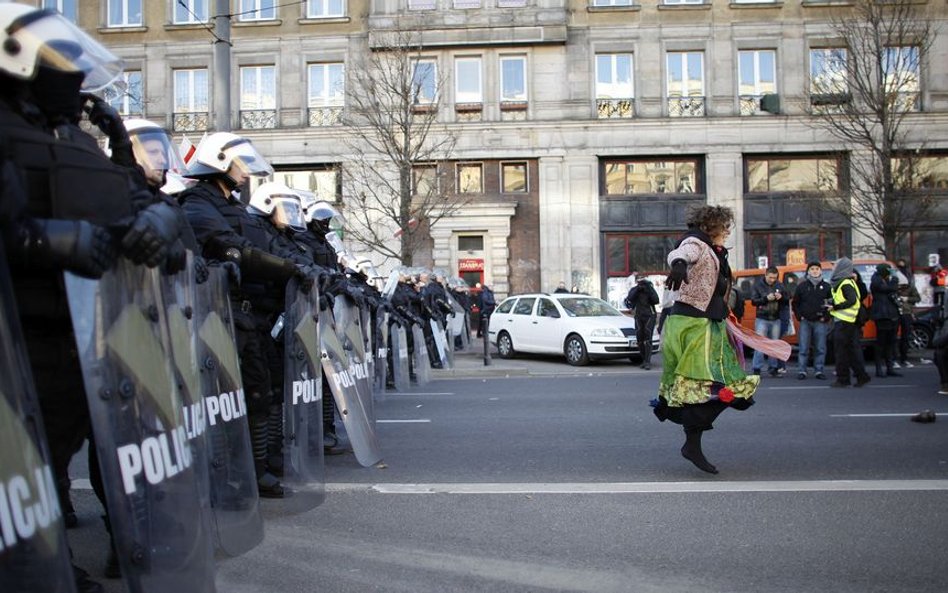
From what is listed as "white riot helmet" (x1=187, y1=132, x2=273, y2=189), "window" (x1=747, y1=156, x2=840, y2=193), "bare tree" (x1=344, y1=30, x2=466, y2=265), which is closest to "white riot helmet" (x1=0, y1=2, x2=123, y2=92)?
"white riot helmet" (x1=187, y1=132, x2=273, y2=189)

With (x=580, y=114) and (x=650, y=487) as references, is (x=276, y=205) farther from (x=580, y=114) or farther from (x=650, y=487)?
(x=580, y=114)

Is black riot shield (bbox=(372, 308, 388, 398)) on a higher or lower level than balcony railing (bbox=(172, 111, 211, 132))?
lower

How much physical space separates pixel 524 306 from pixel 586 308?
5.66 ft

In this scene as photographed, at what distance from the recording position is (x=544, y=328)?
62.3 feet

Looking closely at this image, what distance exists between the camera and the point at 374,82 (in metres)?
26.8

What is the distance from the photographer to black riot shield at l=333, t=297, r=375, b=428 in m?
6.58

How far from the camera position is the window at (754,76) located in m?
30.8

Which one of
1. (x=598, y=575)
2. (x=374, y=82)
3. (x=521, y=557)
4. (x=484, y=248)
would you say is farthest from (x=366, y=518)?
(x=484, y=248)

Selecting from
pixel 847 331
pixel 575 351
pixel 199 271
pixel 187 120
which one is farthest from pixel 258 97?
pixel 199 271

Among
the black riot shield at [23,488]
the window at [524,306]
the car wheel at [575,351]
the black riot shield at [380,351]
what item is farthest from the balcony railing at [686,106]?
the black riot shield at [23,488]

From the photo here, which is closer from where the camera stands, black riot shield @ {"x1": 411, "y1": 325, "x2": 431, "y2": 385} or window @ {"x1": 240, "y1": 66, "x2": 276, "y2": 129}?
black riot shield @ {"x1": 411, "y1": 325, "x2": 431, "y2": 385}

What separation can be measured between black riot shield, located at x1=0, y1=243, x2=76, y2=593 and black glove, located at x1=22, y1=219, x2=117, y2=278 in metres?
0.42

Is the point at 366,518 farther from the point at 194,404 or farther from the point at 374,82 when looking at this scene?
the point at 374,82

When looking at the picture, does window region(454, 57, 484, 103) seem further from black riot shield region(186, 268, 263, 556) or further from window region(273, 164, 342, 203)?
black riot shield region(186, 268, 263, 556)
